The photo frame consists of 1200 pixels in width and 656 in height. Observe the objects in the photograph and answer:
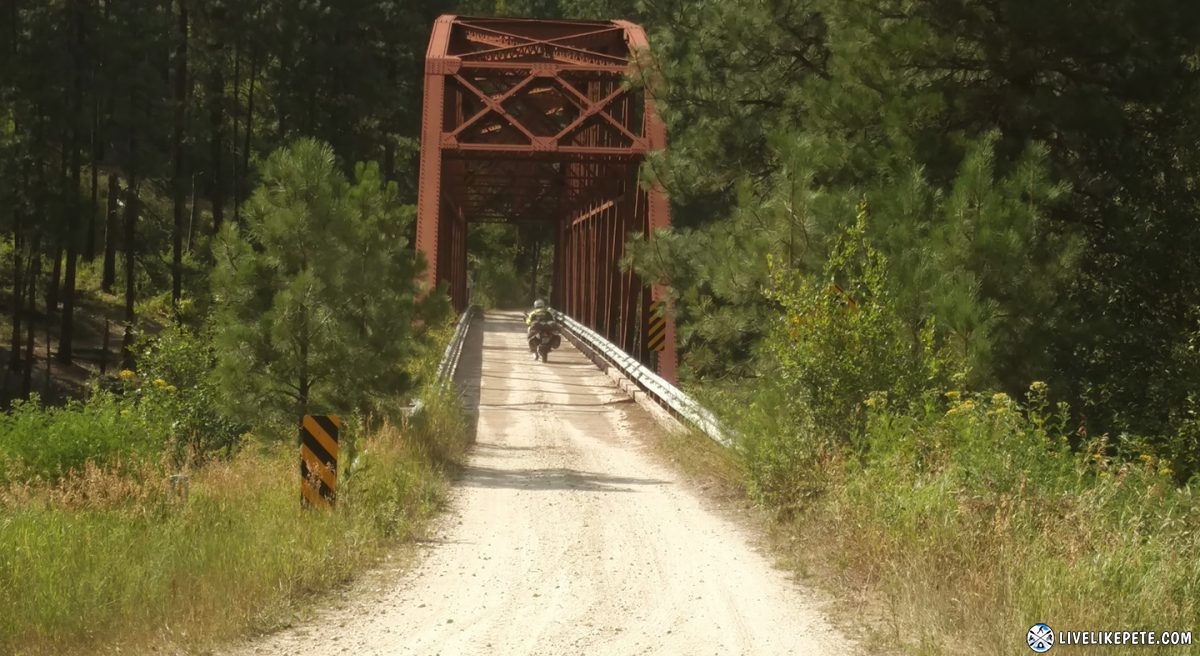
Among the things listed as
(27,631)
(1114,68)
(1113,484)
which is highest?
(1114,68)

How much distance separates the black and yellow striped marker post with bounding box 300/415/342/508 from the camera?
10328mm

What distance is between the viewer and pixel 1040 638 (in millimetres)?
6555

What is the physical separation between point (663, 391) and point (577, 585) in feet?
36.6

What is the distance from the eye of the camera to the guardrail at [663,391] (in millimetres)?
14680

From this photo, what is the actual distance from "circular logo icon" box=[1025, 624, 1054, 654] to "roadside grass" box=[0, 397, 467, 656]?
13.1 feet

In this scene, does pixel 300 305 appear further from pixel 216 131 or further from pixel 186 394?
pixel 216 131

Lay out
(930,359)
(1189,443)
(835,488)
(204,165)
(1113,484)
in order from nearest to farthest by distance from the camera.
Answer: (1113,484), (835,488), (930,359), (1189,443), (204,165)

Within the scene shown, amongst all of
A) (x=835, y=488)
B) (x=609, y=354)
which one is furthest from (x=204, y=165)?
(x=835, y=488)

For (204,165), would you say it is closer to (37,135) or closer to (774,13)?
(37,135)

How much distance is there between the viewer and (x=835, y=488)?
10297mm

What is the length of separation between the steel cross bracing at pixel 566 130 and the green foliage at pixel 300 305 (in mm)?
7776

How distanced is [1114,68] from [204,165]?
41.4 m

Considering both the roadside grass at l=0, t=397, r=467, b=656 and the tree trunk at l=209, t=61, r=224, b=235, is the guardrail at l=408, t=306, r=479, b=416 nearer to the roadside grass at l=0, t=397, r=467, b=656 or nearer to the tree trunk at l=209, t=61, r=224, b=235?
the roadside grass at l=0, t=397, r=467, b=656

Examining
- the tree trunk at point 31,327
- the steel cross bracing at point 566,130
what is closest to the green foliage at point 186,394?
the steel cross bracing at point 566,130
